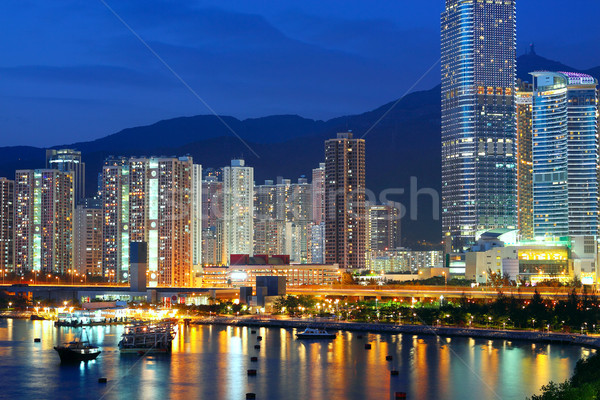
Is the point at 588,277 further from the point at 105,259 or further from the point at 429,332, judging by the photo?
the point at 105,259

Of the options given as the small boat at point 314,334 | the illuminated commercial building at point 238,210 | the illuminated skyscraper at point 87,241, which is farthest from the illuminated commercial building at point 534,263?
the illuminated skyscraper at point 87,241

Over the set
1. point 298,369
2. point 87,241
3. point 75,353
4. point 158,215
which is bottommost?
point 298,369

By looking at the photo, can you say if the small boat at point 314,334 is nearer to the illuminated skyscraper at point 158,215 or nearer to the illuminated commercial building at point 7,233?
the illuminated skyscraper at point 158,215

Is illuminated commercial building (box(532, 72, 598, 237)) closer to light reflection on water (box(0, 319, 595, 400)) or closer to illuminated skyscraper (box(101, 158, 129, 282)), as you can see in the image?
illuminated skyscraper (box(101, 158, 129, 282))

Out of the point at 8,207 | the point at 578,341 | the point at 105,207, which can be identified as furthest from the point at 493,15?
the point at 578,341

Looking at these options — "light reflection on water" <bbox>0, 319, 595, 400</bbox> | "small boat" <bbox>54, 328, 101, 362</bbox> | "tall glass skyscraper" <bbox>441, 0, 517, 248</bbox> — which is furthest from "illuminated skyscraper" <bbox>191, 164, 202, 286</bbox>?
"small boat" <bbox>54, 328, 101, 362</bbox>

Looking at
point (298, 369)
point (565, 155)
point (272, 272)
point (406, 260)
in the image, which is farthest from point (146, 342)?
point (406, 260)

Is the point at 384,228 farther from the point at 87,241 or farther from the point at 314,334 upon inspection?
the point at 314,334
